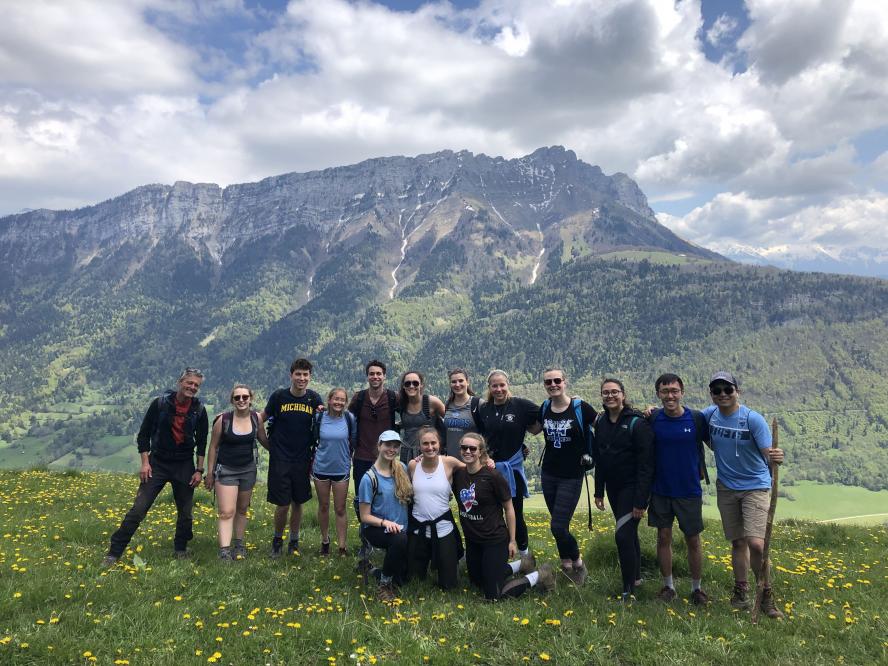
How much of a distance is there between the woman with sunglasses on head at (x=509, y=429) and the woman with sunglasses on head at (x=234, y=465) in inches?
196

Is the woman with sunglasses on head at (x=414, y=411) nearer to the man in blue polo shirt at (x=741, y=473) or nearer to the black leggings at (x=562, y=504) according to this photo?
the black leggings at (x=562, y=504)

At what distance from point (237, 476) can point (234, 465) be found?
0.25m

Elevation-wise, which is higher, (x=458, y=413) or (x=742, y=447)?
(x=458, y=413)

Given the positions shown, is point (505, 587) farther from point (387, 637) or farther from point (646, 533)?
point (646, 533)

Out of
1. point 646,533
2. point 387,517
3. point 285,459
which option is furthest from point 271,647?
point 646,533

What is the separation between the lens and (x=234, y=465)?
36.7ft

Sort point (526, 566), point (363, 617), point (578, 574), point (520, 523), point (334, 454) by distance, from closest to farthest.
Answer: point (363, 617)
point (526, 566)
point (578, 574)
point (520, 523)
point (334, 454)

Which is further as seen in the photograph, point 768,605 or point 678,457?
point 678,457

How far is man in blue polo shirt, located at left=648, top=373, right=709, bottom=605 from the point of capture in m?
9.24

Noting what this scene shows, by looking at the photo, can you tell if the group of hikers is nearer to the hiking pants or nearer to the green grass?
the hiking pants

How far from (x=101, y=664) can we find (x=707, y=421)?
985 centimetres

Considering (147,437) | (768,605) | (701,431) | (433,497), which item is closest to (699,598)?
(768,605)

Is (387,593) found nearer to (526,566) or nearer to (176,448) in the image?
(526,566)

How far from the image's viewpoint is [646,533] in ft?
45.8
